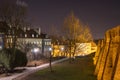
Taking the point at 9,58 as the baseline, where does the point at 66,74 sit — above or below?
below

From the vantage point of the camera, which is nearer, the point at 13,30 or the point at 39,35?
the point at 13,30

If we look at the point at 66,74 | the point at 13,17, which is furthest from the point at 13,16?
the point at 66,74

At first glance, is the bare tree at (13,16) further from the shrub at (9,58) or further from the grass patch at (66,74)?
the grass patch at (66,74)

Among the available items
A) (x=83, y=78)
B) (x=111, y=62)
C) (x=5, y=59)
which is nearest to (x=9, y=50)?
(x=5, y=59)

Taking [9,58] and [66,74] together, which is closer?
[66,74]

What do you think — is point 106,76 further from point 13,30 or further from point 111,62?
point 13,30

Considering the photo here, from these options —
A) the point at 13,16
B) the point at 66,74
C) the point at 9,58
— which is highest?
the point at 13,16

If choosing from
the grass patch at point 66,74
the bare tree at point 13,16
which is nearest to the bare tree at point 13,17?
the bare tree at point 13,16

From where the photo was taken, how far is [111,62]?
2133 centimetres

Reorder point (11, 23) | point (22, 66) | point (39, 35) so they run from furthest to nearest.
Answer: point (39, 35) → point (22, 66) → point (11, 23)

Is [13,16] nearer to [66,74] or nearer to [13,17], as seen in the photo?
[13,17]

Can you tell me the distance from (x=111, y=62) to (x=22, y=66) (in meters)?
27.1

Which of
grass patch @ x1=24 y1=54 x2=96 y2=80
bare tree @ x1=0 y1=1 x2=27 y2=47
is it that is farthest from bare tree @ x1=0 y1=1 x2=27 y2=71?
grass patch @ x1=24 y1=54 x2=96 y2=80

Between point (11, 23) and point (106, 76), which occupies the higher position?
point (11, 23)
